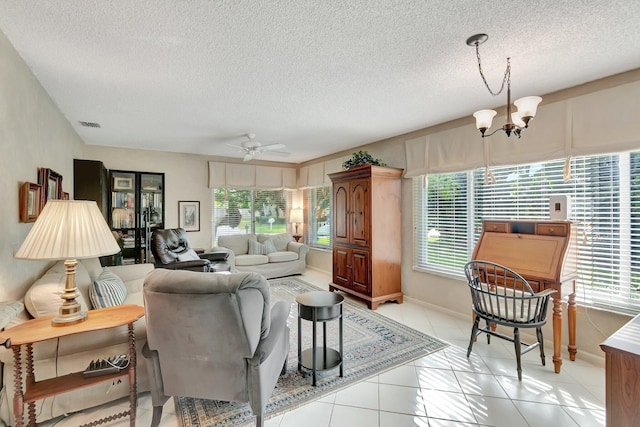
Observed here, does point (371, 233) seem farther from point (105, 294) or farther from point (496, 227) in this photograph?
point (105, 294)

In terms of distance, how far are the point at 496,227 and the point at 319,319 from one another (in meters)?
2.07

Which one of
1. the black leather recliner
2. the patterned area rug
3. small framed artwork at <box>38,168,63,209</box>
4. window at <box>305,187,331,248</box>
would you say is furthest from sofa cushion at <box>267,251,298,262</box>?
small framed artwork at <box>38,168,63,209</box>

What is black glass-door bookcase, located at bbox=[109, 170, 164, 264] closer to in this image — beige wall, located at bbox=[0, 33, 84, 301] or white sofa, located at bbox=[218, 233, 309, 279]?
white sofa, located at bbox=[218, 233, 309, 279]

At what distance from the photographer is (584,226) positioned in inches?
106

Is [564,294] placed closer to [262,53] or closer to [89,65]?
[262,53]

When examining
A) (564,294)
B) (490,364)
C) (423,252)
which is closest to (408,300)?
(423,252)

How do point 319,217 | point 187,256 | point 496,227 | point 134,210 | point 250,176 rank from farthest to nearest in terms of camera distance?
point 319,217, point 250,176, point 134,210, point 187,256, point 496,227

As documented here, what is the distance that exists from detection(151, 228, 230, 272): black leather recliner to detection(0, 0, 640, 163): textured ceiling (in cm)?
173

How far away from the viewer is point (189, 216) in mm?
5832

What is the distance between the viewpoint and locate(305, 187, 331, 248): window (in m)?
6.28

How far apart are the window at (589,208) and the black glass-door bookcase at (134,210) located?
5158mm

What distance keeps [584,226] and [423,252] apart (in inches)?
72.3

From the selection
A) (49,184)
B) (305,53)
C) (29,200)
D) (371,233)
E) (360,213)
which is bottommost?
(371,233)

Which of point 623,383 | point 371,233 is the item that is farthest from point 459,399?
point 371,233
